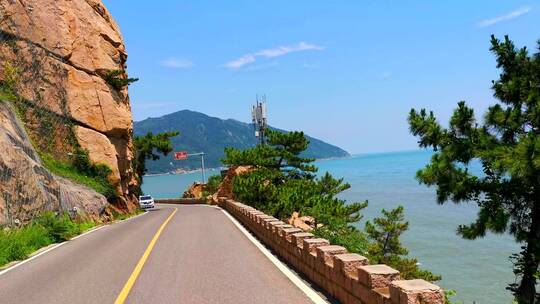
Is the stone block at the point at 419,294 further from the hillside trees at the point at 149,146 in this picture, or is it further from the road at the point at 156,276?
the hillside trees at the point at 149,146

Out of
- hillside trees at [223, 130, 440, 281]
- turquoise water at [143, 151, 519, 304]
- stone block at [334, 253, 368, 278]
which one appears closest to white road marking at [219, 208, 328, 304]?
stone block at [334, 253, 368, 278]

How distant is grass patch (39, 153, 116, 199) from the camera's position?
32.0m

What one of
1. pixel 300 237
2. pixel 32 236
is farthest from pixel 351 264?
pixel 32 236

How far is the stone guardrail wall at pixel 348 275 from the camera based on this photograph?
4.92 metres

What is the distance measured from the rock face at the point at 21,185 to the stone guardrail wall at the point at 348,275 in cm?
1166

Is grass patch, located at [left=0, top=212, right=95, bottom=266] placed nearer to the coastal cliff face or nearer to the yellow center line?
the yellow center line

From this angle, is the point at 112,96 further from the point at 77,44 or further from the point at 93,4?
the point at 93,4

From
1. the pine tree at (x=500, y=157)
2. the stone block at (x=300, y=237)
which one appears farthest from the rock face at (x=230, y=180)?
the stone block at (x=300, y=237)

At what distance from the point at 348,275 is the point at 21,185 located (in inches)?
663

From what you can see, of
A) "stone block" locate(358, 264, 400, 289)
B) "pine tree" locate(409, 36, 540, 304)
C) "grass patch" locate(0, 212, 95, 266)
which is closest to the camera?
"stone block" locate(358, 264, 400, 289)

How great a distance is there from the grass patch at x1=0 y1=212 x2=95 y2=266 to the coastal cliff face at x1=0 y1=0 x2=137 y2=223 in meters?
14.6

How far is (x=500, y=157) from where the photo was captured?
1534 cm

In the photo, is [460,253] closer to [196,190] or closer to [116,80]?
[116,80]

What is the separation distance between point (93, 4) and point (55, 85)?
1222 centimetres
